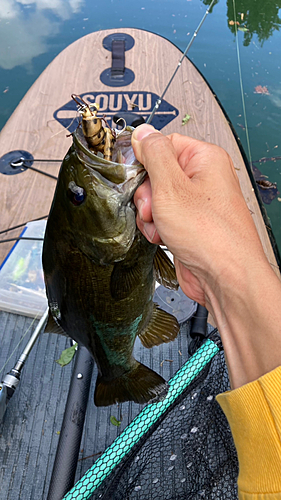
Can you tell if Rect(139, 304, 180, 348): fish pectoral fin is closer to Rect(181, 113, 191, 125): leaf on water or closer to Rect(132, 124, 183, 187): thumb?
Rect(132, 124, 183, 187): thumb

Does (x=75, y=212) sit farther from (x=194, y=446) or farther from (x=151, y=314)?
(x=194, y=446)

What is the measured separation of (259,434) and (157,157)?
935 mm

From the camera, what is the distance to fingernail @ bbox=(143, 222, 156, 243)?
1394 mm

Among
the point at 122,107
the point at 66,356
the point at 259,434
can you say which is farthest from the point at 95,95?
the point at 259,434

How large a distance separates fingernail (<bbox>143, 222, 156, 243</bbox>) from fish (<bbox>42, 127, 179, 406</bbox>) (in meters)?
0.09

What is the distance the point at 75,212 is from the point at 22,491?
6.35 feet

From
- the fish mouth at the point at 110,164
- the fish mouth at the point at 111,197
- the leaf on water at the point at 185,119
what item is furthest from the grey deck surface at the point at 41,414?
the leaf on water at the point at 185,119

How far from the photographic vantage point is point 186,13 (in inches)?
310

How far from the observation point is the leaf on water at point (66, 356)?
2.68m

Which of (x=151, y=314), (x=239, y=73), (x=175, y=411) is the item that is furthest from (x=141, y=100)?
(x=175, y=411)

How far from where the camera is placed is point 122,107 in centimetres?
448

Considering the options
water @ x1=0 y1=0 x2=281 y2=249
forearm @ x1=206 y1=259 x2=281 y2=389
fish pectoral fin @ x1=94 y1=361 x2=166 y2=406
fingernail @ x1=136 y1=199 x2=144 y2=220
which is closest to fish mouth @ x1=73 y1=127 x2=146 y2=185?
fingernail @ x1=136 y1=199 x2=144 y2=220

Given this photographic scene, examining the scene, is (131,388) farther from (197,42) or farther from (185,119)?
(197,42)

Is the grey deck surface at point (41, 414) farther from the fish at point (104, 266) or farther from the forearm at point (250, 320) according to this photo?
the forearm at point (250, 320)
